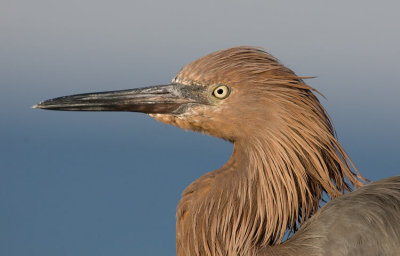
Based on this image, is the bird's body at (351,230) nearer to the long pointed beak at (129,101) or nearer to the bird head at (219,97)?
the bird head at (219,97)

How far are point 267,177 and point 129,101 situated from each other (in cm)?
79

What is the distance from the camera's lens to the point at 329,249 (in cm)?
280

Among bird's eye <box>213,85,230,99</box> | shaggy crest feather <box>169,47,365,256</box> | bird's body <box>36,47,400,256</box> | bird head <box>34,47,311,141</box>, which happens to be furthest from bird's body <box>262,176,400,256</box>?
bird's eye <box>213,85,230,99</box>

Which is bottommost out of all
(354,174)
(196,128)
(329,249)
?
(329,249)

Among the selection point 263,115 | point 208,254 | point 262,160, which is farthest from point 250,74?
point 208,254

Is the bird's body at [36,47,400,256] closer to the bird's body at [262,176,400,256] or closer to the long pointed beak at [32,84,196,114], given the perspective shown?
the bird's body at [262,176,400,256]

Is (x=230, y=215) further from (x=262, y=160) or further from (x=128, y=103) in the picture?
(x=128, y=103)

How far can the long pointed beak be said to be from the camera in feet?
10.7

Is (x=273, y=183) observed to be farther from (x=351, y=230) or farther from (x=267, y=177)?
(x=351, y=230)

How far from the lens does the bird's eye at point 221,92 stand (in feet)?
10.1

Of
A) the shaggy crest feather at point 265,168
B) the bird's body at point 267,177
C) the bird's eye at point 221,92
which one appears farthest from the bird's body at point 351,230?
the bird's eye at point 221,92

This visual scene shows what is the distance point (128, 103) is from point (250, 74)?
0.63 meters

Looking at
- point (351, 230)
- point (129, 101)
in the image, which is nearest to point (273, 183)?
point (351, 230)

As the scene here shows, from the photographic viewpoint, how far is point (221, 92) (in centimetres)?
310
